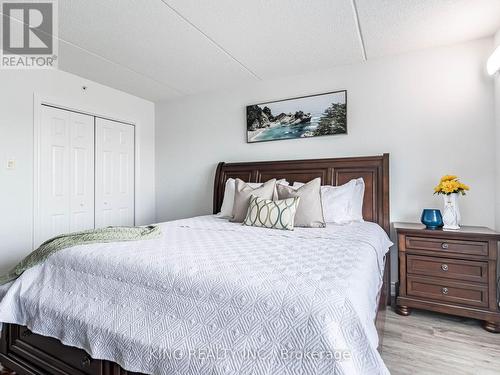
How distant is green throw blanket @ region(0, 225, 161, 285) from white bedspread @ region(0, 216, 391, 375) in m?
0.06

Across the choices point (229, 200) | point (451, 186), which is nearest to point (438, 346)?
point (451, 186)

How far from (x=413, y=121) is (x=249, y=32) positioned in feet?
5.96

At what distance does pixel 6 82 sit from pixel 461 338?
4.61 metres

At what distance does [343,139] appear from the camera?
3092mm

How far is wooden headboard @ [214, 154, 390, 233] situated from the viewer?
2738mm

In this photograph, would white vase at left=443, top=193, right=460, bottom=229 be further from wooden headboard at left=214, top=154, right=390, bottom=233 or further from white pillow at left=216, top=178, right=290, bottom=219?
white pillow at left=216, top=178, right=290, bottom=219

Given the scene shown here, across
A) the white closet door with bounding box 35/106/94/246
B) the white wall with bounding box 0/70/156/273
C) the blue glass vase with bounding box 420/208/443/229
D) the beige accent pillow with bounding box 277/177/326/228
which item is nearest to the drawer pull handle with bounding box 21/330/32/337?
the white wall with bounding box 0/70/156/273

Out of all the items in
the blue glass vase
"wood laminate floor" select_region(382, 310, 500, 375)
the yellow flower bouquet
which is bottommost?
"wood laminate floor" select_region(382, 310, 500, 375)

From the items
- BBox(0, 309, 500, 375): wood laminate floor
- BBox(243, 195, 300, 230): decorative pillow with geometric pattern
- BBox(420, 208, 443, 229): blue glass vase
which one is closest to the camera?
BBox(0, 309, 500, 375): wood laminate floor

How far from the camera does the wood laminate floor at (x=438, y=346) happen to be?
1.71 m

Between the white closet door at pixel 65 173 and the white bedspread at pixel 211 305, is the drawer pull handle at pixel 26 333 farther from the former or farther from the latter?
the white closet door at pixel 65 173

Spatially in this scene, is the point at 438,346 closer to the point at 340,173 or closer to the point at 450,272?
the point at 450,272

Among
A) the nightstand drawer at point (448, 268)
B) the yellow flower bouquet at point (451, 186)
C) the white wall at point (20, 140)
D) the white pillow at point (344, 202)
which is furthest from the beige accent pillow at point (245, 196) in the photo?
the white wall at point (20, 140)

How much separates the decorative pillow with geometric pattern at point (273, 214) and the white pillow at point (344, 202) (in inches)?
14.4
